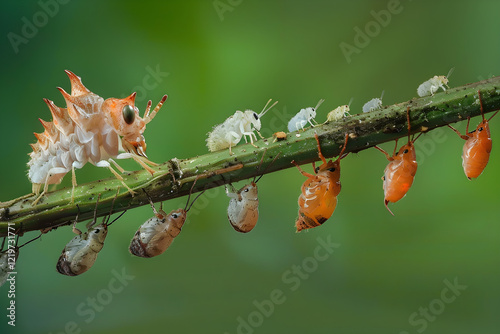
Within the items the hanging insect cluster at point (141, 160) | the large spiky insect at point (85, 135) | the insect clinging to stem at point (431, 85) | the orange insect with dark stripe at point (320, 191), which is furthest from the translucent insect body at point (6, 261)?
the insect clinging to stem at point (431, 85)

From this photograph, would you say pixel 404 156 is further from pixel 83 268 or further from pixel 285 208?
pixel 285 208

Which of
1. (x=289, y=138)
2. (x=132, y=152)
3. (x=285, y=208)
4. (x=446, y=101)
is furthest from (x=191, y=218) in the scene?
(x=446, y=101)

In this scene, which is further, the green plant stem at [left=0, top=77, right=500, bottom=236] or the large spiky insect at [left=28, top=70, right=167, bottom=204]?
the large spiky insect at [left=28, top=70, right=167, bottom=204]

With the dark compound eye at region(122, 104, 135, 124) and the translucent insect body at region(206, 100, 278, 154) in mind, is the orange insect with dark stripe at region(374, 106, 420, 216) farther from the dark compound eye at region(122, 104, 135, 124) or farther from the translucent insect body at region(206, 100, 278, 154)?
the dark compound eye at region(122, 104, 135, 124)

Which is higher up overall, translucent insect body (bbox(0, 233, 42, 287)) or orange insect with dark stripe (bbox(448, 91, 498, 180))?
translucent insect body (bbox(0, 233, 42, 287))

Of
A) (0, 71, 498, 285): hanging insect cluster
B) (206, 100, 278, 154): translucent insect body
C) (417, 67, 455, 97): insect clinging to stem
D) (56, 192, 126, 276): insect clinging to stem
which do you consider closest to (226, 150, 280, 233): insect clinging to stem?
(0, 71, 498, 285): hanging insect cluster

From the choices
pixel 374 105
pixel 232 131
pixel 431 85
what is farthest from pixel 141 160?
pixel 431 85

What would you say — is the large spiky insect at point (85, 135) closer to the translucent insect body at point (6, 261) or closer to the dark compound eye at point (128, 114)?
the dark compound eye at point (128, 114)
